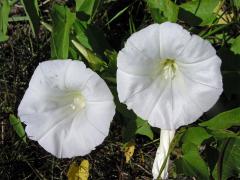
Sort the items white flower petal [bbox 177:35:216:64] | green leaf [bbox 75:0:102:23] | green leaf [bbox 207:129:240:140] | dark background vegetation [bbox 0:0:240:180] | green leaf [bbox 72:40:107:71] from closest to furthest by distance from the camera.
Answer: white flower petal [bbox 177:35:216:64] < green leaf [bbox 207:129:240:140] < green leaf [bbox 72:40:107:71] < green leaf [bbox 75:0:102:23] < dark background vegetation [bbox 0:0:240:180]

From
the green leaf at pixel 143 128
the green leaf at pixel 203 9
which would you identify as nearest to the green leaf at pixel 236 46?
the green leaf at pixel 203 9

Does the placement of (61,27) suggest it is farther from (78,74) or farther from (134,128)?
(134,128)

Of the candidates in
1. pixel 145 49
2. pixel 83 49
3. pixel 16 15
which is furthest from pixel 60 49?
pixel 16 15

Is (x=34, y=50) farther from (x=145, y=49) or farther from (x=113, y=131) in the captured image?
(x=145, y=49)

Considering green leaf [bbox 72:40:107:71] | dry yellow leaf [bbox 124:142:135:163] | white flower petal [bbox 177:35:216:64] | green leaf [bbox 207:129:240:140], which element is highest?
white flower petal [bbox 177:35:216:64]

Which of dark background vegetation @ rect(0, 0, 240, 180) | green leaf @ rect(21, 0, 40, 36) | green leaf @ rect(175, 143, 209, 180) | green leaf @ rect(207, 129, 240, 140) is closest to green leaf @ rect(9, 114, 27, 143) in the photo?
dark background vegetation @ rect(0, 0, 240, 180)

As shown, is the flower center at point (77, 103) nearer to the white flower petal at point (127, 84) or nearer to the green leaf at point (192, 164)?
the white flower petal at point (127, 84)

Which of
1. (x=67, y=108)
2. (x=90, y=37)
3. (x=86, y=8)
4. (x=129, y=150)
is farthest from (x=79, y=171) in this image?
(x=86, y=8)

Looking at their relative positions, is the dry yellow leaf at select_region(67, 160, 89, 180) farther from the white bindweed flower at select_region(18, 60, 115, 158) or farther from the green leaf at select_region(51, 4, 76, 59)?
the green leaf at select_region(51, 4, 76, 59)
